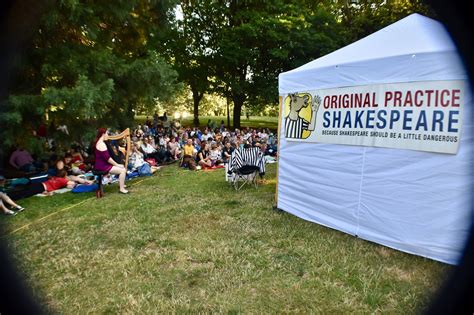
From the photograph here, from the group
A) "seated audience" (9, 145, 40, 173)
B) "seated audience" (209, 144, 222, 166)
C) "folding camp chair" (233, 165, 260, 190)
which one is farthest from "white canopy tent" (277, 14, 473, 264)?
"seated audience" (9, 145, 40, 173)

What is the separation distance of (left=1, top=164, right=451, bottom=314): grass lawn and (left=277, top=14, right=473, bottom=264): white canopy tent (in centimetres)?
41

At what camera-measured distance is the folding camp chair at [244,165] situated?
334 inches

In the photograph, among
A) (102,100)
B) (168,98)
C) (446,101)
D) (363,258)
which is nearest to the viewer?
(446,101)

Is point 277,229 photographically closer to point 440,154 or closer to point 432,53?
point 440,154

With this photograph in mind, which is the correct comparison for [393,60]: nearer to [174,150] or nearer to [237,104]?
[174,150]

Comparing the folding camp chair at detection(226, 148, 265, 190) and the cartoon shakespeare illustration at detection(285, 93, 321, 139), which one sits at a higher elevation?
the cartoon shakespeare illustration at detection(285, 93, 321, 139)

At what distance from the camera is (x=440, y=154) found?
3.83 meters

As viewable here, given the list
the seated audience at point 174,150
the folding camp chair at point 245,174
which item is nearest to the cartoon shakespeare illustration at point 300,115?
the folding camp chair at point 245,174

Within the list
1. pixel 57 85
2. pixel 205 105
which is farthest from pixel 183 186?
pixel 205 105

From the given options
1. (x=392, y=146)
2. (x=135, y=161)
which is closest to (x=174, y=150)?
(x=135, y=161)

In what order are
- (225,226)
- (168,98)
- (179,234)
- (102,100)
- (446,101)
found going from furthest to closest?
(168,98) < (102,100) < (225,226) < (179,234) < (446,101)

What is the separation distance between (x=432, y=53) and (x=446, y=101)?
637 mm

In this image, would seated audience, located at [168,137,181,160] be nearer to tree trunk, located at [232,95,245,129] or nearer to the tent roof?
the tent roof

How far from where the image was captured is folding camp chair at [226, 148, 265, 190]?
8484 millimetres
